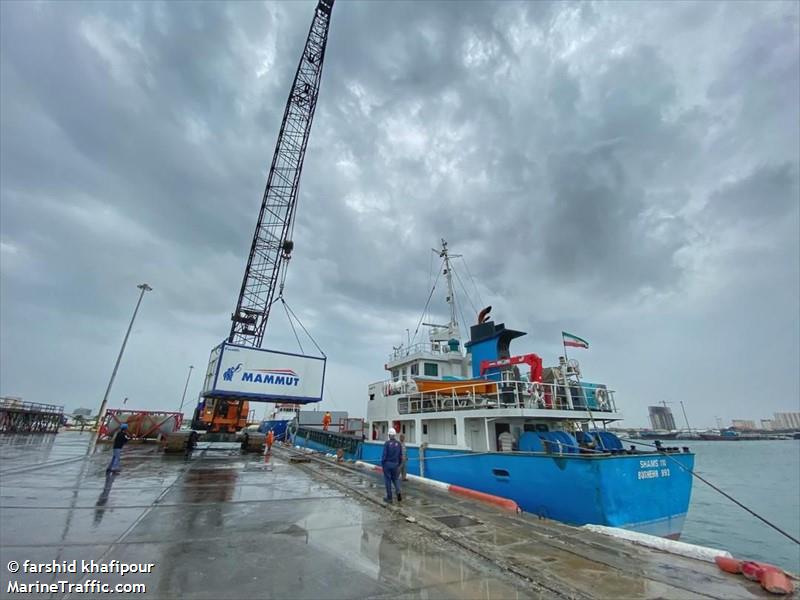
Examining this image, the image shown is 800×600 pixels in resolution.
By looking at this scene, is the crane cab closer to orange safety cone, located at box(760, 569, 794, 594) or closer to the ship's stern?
the ship's stern

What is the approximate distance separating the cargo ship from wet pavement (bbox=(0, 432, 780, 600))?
95.8 inches

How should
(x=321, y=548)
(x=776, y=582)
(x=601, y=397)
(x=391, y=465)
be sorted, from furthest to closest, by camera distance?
(x=601, y=397) < (x=391, y=465) < (x=321, y=548) < (x=776, y=582)

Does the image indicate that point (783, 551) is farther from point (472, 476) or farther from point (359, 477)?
point (359, 477)

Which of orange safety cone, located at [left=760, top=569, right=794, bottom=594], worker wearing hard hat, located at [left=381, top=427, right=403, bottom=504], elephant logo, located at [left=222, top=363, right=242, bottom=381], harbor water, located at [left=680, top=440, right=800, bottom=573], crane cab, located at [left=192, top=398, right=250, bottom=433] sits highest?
elephant logo, located at [left=222, top=363, right=242, bottom=381]

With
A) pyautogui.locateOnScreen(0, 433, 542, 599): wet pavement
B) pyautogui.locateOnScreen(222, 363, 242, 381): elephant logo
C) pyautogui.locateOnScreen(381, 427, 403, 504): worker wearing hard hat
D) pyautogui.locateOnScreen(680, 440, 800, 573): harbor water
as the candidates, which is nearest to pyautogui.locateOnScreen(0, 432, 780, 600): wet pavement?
pyautogui.locateOnScreen(0, 433, 542, 599): wet pavement

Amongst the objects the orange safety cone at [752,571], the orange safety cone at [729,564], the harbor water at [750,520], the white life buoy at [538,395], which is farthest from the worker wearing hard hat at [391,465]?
the harbor water at [750,520]

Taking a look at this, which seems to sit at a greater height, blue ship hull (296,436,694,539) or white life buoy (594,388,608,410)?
white life buoy (594,388,608,410)

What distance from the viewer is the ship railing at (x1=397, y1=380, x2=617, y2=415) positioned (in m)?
12.2

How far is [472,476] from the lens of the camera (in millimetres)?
12148

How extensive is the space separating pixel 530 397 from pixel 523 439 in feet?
5.61

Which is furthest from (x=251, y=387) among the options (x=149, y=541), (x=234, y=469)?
(x=149, y=541)

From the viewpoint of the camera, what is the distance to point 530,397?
42.4 ft

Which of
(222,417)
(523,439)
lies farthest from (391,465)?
(222,417)

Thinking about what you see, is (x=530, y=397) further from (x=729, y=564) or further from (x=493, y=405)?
(x=729, y=564)
